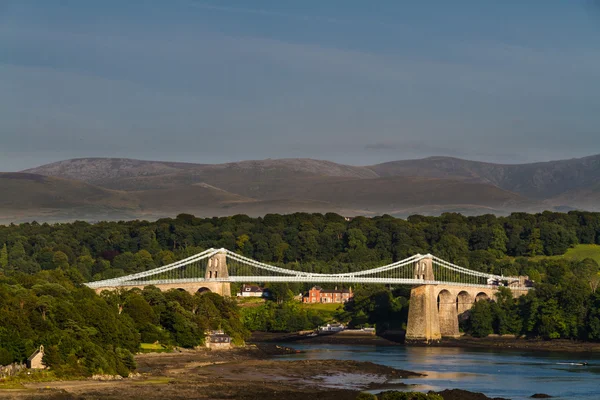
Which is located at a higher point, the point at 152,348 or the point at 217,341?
the point at 217,341

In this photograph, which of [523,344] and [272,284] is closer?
[523,344]

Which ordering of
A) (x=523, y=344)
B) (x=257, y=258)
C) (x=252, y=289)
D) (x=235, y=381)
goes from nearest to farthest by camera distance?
→ (x=235, y=381), (x=523, y=344), (x=252, y=289), (x=257, y=258)

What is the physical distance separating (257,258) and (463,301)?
35.1 meters

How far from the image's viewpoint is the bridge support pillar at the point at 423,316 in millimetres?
103688

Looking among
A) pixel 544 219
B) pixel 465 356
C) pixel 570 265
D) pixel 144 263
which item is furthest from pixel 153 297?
pixel 544 219

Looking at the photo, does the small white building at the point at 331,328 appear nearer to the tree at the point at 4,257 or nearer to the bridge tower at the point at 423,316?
the bridge tower at the point at 423,316

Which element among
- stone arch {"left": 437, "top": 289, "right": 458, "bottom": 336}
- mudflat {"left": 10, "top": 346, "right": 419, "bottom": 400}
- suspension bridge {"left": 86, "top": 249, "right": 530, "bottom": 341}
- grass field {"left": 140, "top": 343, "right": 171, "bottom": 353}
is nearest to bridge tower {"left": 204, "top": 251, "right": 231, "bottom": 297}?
suspension bridge {"left": 86, "top": 249, "right": 530, "bottom": 341}

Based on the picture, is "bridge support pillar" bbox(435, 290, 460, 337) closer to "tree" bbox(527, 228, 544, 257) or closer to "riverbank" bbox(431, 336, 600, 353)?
"riverbank" bbox(431, 336, 600, 353)

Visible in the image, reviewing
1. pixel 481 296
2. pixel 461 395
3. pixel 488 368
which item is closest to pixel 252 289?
pixel 481 296

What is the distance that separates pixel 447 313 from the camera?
359ft

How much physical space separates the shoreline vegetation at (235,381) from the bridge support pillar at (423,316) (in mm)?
26805

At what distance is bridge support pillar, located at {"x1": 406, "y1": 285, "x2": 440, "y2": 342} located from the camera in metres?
104

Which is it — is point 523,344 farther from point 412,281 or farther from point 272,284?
point 272,284

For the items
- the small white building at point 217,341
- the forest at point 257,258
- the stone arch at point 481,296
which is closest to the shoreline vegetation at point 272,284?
the forest at point 257,258
